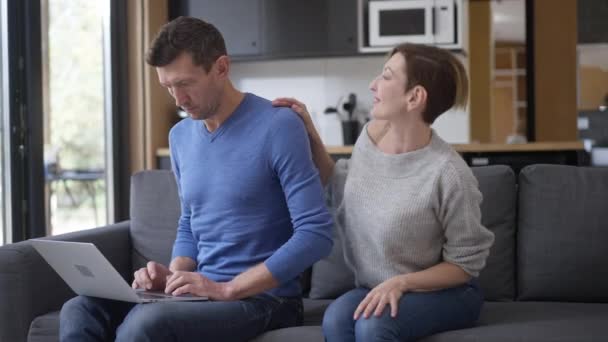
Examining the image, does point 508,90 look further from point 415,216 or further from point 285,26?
point 415,216

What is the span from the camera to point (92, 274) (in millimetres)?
1977

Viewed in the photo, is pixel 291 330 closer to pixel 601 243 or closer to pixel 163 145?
pixel 601 243

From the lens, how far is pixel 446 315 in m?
2.02

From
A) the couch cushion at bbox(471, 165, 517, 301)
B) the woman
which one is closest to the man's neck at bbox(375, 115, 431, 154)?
the woman

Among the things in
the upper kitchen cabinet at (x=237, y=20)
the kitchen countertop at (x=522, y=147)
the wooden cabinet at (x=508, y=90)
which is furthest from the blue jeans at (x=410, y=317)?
the wooden cabinet at (x=508, y=90)

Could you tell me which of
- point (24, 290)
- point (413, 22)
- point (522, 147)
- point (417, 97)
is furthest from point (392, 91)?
point (413, 22)

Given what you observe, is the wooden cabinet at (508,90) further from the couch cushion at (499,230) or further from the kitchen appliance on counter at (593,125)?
the couch cushion at (499,230)

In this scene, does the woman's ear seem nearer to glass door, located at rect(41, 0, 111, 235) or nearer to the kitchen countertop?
glass door, located at rect(41, 0, 111, 235)

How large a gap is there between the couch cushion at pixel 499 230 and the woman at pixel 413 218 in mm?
334

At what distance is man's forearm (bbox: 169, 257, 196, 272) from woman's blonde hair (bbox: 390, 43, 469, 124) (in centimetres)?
74

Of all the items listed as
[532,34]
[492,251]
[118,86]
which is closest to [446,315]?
[492,251]

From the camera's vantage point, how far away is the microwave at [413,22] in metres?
5.11

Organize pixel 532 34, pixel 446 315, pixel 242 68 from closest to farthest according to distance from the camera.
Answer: pixel 446 315 < pixel 242 68 < pixel 532 34

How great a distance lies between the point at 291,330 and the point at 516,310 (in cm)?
64
